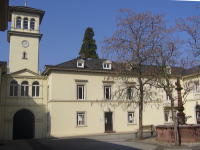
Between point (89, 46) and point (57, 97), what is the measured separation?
83.1 ft

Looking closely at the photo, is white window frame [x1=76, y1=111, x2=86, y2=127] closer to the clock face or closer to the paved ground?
the paved ground

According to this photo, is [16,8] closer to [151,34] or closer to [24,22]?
[24,22]

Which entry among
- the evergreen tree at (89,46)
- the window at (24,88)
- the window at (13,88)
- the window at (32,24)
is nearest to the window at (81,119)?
the window at (24,88)

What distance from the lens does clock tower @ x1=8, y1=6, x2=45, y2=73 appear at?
133ft

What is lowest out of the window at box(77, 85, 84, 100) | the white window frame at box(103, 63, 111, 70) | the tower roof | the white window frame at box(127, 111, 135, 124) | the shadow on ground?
the shadow on ground

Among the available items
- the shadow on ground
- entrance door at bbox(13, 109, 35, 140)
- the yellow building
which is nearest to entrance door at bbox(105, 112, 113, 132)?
the yellow building

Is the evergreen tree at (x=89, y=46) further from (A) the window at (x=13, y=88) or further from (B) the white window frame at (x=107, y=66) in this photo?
(A) the window at (x=13, y=88)

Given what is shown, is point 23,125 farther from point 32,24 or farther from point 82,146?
point 82,146

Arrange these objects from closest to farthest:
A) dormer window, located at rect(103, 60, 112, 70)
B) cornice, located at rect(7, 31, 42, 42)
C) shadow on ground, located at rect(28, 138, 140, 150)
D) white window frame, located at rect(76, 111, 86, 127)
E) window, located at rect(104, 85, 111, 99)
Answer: shadow on ground, located at rect(28, 138, 140, 150) < white window frame, located at rect(76, 111, 86, 127) < window, located at rect(104, 85, 111, 99) < cornice, located at rect(7, 31, 42, 42) < dormer window, located at rect(103, 60, 112, 70)

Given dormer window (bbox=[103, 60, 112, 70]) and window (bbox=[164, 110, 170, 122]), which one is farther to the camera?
window (bbox=[164, 110, 170, 122])

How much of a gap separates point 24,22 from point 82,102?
15.0m

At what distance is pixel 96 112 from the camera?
38.6 meters

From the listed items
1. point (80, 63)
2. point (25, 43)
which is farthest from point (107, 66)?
point (25, 43)

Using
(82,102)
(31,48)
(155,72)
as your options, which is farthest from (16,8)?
(155,72)
